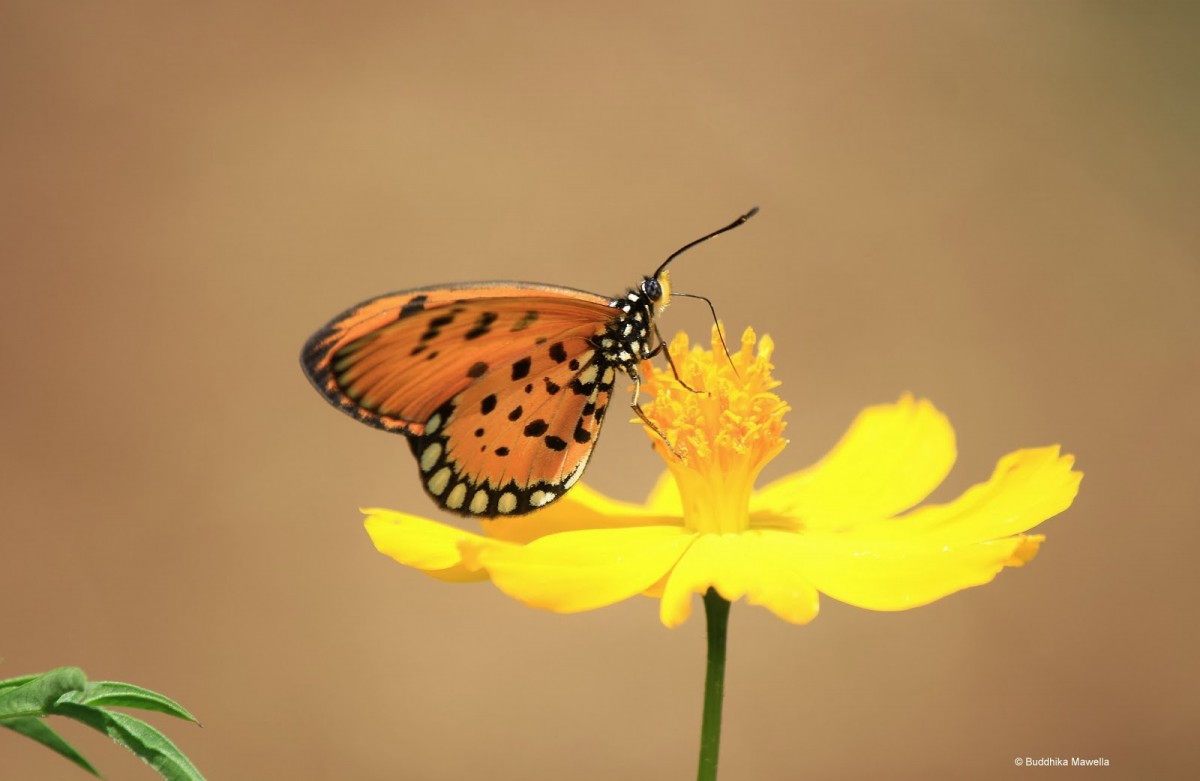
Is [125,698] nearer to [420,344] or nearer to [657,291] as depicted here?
[420,344]

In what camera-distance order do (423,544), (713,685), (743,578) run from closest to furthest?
(713,685)
(743,578)
(423,544)

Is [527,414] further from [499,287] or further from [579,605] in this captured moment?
[579,605]

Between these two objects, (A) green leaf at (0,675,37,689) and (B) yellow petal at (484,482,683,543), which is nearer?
(A) green leaf at (0,675,37,689)

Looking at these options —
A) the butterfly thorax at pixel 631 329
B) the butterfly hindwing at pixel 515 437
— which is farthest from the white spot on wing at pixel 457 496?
the butterfly thorax at pixel 631 329

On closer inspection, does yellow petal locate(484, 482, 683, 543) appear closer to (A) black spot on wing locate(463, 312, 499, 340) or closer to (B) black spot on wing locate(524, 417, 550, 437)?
(B) black spot on wing locate(524, 417, 550, 437)

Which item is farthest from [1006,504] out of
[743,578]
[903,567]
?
[743,578]

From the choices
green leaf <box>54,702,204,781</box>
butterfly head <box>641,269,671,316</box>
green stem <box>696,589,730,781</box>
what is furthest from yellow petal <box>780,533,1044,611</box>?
green leaf <box>54,702,204,781</box>

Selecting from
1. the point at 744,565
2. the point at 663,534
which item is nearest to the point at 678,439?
the point at 663,534
